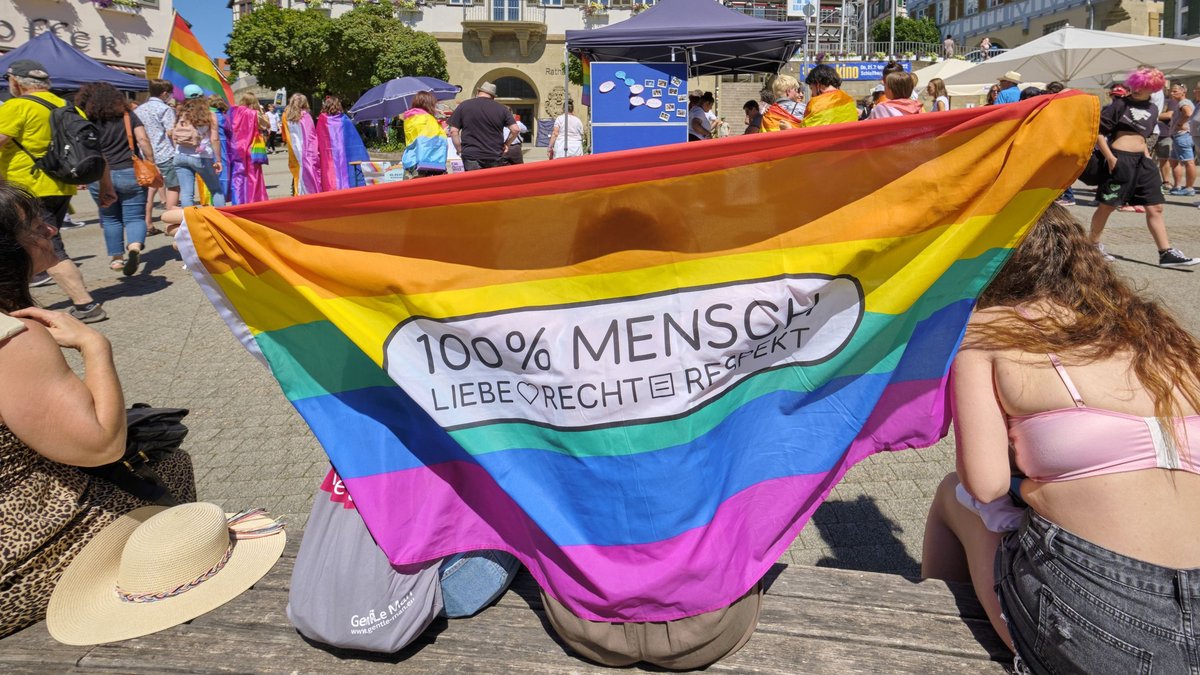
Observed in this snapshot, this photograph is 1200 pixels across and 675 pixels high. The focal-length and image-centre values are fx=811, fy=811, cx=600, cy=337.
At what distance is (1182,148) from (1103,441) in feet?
46.0

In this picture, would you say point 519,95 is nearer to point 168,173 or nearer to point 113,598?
point 168,173

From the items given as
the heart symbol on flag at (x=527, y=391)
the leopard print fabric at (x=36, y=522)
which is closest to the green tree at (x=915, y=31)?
the heart symbol on flag at (x=527, y=391)

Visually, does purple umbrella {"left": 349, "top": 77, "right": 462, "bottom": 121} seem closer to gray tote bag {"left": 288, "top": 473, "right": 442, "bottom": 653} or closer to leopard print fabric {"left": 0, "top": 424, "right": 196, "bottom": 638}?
leopard print fabric {"left": 0, "top": 424, "right": 196, "bottom": 638}

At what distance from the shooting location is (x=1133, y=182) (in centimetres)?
715

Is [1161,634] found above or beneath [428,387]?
beneath

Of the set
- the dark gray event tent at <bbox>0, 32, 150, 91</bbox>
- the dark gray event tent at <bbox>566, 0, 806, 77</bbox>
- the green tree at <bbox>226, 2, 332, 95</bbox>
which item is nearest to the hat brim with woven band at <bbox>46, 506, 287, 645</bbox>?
the dark gray event tent at <bbox>566, 0, 806, 77</bbox>

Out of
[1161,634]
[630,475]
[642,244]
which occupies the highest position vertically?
[642,244]

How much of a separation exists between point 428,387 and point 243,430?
3.20 m

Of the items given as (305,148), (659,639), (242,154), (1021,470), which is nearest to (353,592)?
(659,639)

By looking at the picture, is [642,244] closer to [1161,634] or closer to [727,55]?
[1161,634]

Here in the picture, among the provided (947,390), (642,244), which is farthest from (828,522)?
(642,244)

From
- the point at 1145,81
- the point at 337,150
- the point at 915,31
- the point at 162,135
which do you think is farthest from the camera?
the point at 915,31

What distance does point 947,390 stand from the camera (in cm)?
212

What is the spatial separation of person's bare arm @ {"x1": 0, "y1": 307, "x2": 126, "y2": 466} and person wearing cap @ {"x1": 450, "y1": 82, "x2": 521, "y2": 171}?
9.41m
